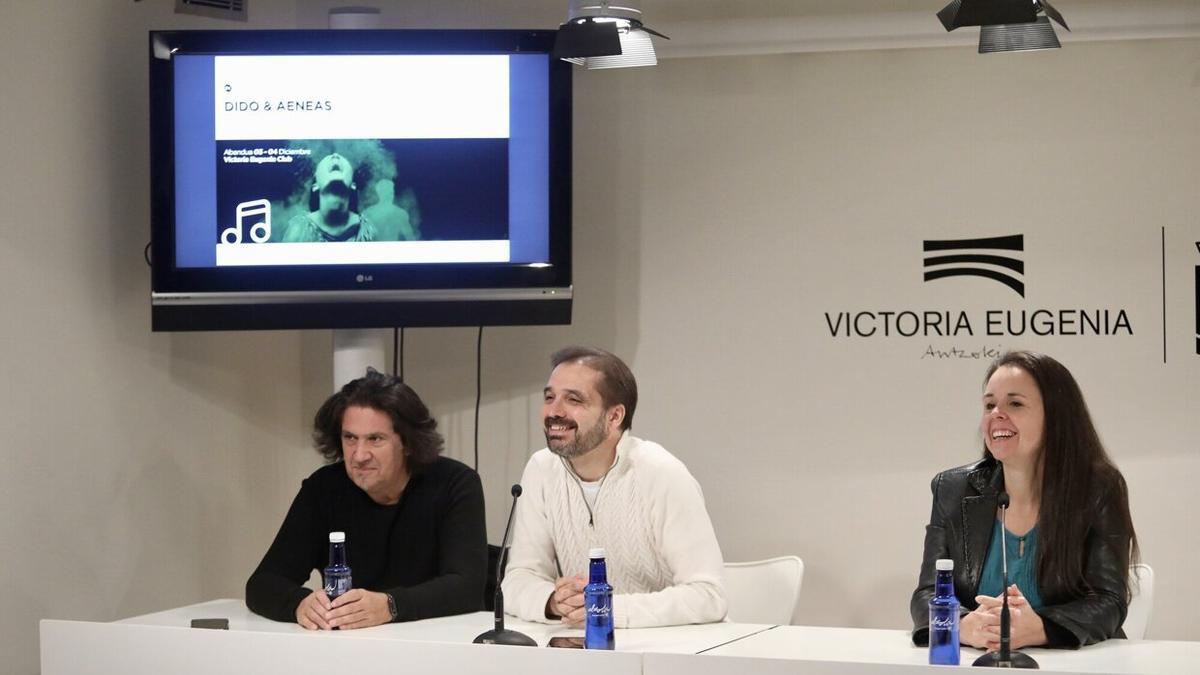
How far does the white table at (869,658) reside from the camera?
271cm

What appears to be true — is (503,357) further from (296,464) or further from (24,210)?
(24,210)

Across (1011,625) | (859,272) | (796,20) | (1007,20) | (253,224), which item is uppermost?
(796,20)

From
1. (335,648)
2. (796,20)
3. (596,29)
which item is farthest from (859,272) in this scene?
(335,648)

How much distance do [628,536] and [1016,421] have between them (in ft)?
3.05

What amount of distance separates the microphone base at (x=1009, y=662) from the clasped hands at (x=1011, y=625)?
0.48 ft

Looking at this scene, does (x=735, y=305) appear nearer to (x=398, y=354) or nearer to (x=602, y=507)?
(x=398, y=354)

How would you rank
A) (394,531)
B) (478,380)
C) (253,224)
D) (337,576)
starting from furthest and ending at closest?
1. (478,380)
2. (253,224)
3. (394,531)
4. (337,576)

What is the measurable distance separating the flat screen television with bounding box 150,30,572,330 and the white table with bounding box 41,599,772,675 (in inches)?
40.8

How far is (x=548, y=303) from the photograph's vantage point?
165 inches

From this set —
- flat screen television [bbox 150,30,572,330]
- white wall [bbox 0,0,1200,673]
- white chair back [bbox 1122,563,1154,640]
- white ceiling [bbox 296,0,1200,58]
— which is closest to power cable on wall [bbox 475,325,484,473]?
white wall [bbox 0,0,1200,673]

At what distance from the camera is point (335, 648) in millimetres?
3111

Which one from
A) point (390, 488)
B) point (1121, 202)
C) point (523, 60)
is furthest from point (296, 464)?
point (1121, 202)

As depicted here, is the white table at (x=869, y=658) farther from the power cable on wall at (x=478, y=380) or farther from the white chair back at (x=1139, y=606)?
the power cable on wall at (x=478, y=380)

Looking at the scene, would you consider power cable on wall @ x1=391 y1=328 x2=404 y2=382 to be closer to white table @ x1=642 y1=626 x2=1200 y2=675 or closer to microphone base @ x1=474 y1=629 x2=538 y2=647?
microphone base @ x1=474 y1=629 x2=538 y2=647
